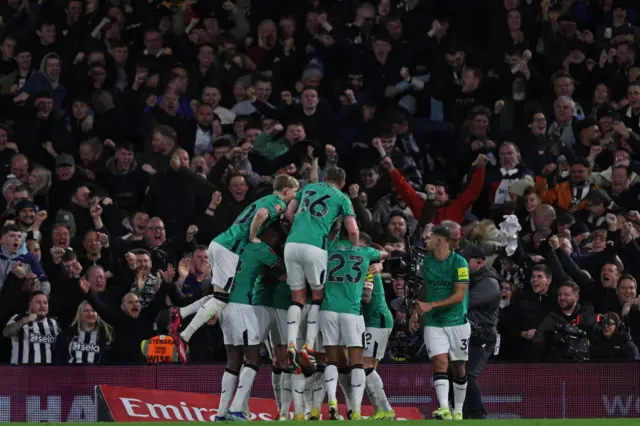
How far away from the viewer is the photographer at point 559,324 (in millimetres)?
18656

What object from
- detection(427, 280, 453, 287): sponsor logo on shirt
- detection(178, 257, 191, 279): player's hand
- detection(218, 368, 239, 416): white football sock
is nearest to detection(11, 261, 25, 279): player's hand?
detection(178, 257, 191, 279): player's hand

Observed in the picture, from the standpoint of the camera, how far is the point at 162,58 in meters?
24.2

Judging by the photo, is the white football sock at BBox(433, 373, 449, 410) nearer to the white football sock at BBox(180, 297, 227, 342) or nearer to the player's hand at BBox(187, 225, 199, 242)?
the white football sock at BBox(180, 297, 227, 342)

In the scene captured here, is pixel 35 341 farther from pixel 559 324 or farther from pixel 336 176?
pixel 559 324

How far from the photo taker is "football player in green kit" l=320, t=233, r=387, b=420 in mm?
16359

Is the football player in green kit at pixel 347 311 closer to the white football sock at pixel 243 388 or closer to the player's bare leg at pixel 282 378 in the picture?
the player's bare leg at pixel 282 378

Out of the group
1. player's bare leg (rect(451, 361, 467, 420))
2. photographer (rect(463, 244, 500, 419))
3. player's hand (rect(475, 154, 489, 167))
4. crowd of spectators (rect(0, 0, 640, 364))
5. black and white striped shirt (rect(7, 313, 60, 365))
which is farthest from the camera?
player's hand (rect(475, 154, 489, 167))

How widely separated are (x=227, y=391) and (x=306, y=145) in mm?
6132

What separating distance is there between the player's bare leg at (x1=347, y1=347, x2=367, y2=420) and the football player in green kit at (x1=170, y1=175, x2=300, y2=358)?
1420 mm

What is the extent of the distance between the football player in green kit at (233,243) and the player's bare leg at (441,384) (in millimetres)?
2255

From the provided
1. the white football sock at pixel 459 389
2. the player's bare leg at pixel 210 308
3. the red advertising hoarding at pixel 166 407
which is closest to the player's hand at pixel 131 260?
the red advertising hoarding at pixel 166 407

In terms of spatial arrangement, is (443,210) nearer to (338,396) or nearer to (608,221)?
(608,221)

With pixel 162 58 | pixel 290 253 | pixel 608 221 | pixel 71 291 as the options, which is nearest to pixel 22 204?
pixel 71 291

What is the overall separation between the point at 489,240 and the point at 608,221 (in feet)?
5.35
